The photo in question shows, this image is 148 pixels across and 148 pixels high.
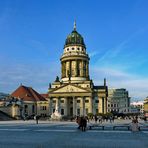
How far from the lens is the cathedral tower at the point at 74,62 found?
118000 mm

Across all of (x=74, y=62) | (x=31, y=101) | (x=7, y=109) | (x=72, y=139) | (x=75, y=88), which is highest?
(x=74, y=62)

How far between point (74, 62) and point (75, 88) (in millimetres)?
10256

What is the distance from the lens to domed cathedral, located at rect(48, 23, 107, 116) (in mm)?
113125

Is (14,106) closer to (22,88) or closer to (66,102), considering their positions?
(66,102)

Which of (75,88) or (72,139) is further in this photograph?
(75,88)

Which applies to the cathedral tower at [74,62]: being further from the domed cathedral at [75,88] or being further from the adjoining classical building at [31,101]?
the adjoining classical building at [31,101]

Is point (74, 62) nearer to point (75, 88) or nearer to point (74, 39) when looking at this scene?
point (74, 39)

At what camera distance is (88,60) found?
121938mm

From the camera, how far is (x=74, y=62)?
119 metres

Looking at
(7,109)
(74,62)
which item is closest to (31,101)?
(74,62)

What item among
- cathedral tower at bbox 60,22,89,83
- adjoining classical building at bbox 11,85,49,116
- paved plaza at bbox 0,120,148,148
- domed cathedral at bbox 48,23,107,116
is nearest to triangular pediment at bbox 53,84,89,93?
domed cathedral at bbox 48,23,107,116

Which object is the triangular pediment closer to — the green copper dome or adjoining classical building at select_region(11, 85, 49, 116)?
adjoining classical building at select_region(11, 85, 49, 116)

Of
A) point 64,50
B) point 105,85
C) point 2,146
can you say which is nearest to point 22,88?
point 64,50

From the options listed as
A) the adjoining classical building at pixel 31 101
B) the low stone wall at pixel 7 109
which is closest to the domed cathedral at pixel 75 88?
the adjoining classical building at pixel 31 101
